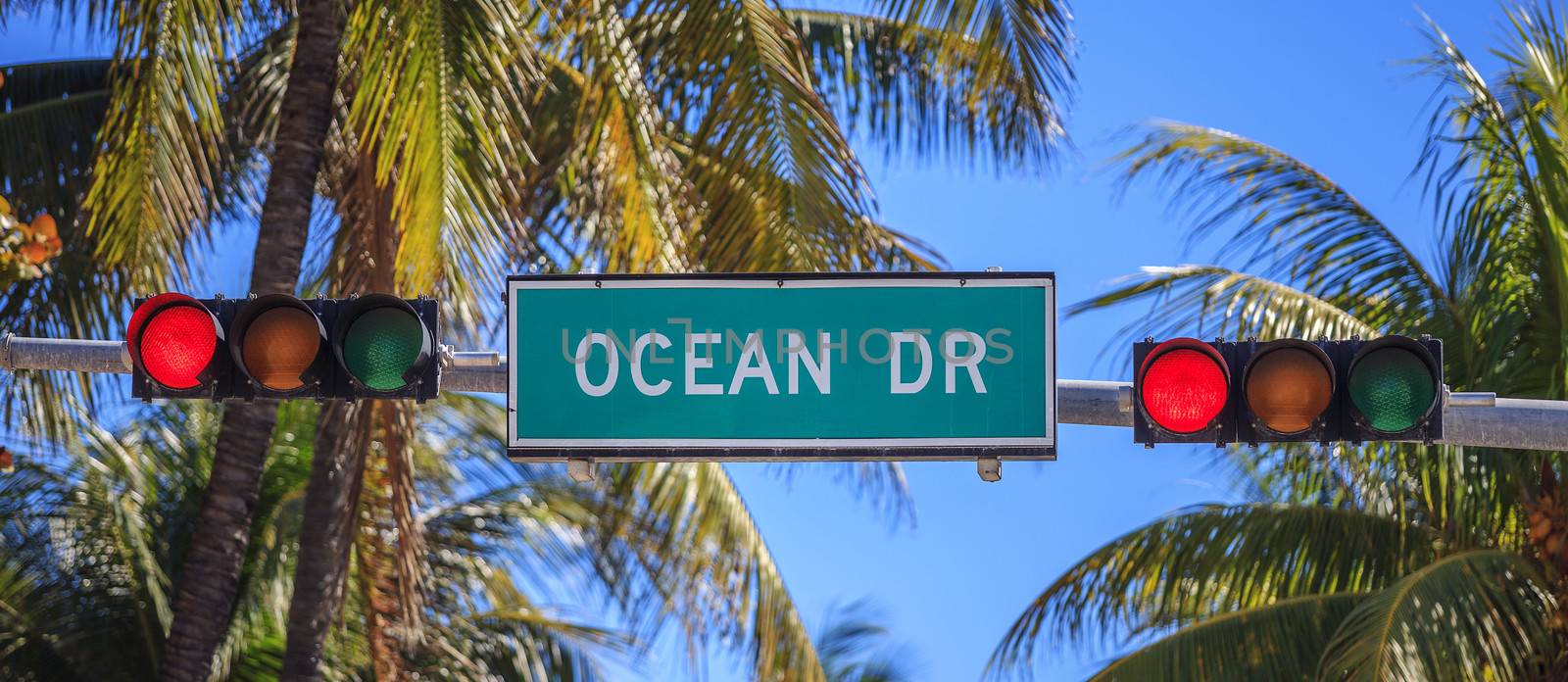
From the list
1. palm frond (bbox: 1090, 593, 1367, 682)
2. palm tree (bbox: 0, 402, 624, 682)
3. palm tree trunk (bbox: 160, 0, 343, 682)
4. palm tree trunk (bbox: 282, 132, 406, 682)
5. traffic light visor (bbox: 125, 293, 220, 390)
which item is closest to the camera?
traffic light visor (bbox: 125, 293, 220, 390)

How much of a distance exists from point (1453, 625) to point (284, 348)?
7.42 metres

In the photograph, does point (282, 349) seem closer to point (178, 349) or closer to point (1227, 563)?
point (178, 349)

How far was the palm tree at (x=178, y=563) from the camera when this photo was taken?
1578cm

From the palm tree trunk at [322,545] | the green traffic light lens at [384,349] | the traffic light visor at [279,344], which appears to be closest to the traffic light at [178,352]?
the traffic light visor at [279,344]

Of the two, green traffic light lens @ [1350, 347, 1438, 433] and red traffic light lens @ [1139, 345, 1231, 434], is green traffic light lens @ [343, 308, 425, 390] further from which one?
green traffic light lens @ [1350, 347, 1438, 433]

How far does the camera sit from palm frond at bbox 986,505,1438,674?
1236cm

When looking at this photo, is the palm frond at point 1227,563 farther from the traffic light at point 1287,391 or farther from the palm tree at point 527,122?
the traffic light at point 1287,391

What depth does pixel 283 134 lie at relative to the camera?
39.2 ft

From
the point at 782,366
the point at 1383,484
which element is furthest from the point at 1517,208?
the point at 782,366

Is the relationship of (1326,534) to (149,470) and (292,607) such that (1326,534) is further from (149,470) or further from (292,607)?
(149,470)

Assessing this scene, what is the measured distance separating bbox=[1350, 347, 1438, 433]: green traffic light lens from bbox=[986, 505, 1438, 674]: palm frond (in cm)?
677

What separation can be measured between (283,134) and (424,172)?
260 cm

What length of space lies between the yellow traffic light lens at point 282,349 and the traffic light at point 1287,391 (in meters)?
2.88

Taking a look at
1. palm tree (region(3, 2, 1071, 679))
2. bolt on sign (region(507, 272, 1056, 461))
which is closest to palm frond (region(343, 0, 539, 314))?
palm tree (region(3, 2, 1071, 679))
